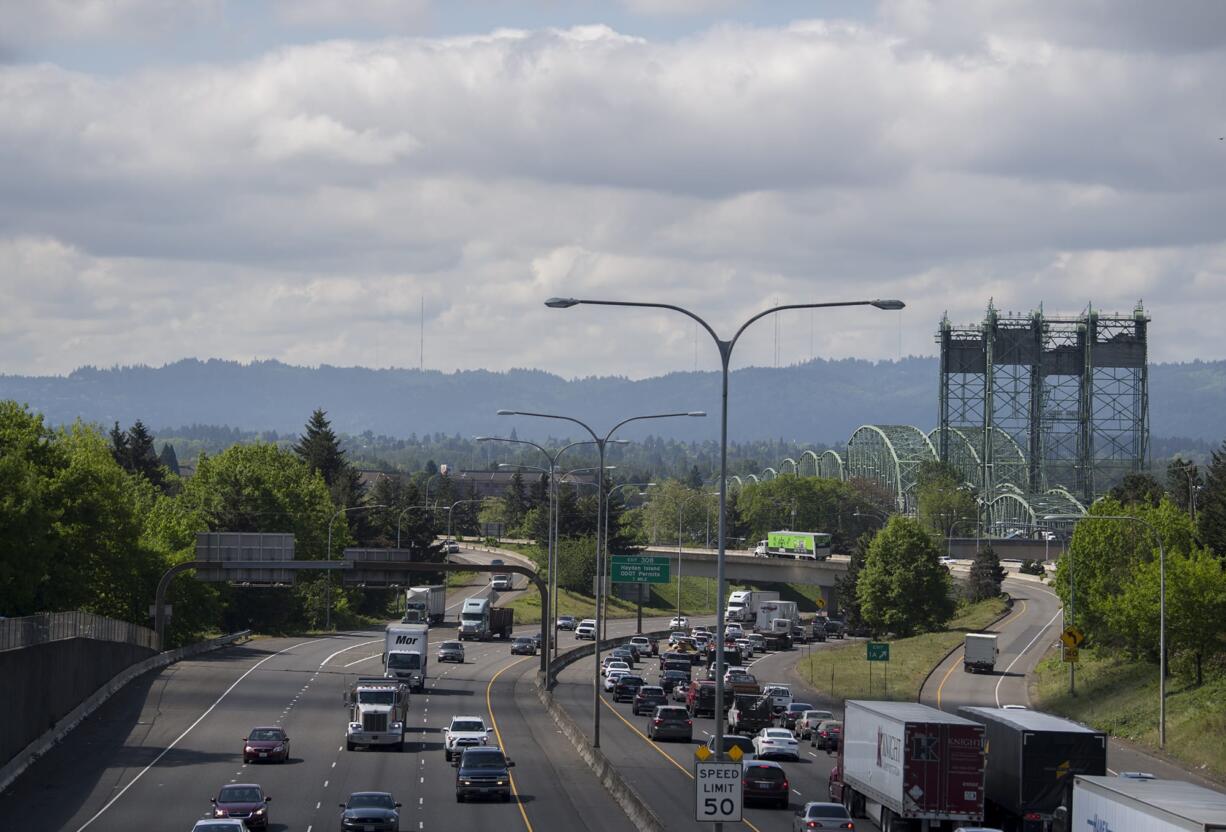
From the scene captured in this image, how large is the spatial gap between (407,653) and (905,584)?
189 feet

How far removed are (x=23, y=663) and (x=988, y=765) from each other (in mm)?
30255

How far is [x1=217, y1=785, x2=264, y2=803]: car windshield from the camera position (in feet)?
135

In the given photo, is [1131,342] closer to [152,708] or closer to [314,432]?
[314,432]

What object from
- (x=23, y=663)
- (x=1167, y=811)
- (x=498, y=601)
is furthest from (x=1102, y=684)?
(x=498, y=601)

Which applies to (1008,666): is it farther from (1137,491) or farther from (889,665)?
(1137,491)

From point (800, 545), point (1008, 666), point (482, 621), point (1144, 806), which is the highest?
point (1144, 806)

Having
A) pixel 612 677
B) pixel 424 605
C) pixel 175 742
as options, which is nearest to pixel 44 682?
pixel 175 742

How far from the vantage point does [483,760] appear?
49.1m

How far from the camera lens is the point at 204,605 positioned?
112938 millimetres

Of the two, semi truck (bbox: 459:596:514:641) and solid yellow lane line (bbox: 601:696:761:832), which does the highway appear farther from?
semi truck (bbox: 459:596:514:641)

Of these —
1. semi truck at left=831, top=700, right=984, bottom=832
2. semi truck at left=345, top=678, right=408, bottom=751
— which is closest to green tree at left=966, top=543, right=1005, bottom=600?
semi truck at left=345, top=678, right=408, bottom=751

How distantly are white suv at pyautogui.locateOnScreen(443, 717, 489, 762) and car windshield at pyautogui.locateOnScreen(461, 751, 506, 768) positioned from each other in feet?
21.2

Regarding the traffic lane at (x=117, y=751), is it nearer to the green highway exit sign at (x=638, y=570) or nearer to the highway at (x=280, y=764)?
the highway at (x=280, y=764)

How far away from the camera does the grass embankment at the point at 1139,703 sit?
66.8 metres
